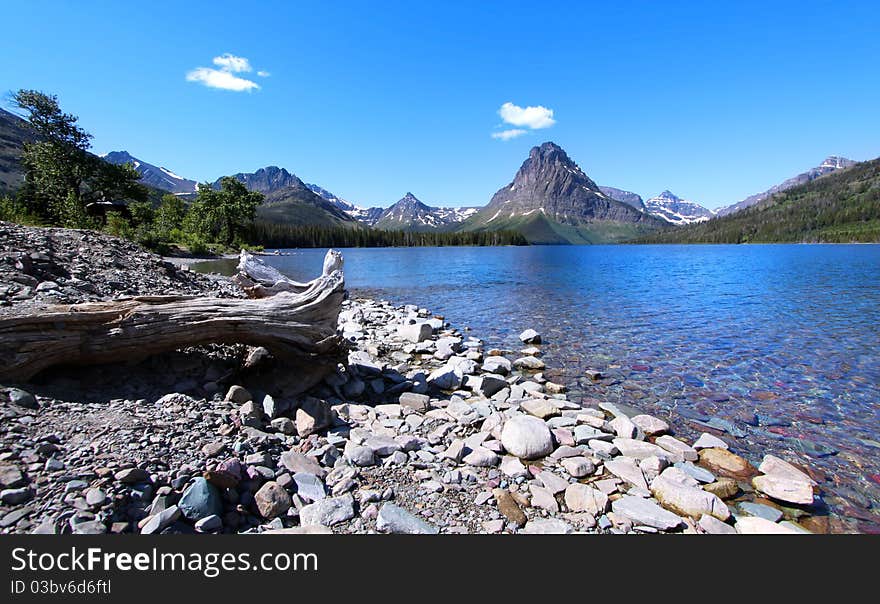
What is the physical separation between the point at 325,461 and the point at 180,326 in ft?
12.9

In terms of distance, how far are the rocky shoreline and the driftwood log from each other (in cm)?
42

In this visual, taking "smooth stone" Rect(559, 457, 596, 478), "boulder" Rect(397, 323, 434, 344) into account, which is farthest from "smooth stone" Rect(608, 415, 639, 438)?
"boulder" Rect(397, 323, 434, 344)

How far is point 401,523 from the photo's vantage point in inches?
194

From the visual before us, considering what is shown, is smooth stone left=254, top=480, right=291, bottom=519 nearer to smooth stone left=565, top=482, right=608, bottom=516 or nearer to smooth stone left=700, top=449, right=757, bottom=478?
smooth stone left=565, top=482, right=608, bottom=516

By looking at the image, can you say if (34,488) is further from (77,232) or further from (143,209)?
(143,209)

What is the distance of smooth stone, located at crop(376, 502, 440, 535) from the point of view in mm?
4848

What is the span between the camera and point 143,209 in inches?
2516

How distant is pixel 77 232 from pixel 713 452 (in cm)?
2300

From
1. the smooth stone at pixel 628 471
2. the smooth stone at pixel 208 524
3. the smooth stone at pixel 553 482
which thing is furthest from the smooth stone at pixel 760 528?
the smooth stone at pixel 208 524

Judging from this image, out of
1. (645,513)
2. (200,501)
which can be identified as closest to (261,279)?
(200,501)

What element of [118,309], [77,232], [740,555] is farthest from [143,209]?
[740,555]

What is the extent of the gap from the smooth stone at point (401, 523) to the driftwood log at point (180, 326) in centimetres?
443

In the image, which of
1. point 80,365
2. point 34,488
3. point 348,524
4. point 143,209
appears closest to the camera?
point 34,488

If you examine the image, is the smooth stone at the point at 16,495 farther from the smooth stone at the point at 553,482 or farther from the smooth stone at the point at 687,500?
the smooth stone at the point at 687,500
